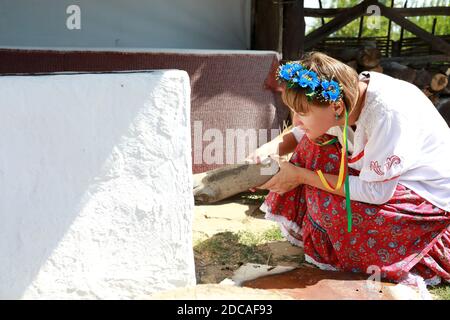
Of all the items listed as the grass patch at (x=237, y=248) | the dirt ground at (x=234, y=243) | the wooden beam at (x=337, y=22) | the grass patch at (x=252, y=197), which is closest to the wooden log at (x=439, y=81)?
the wooden beam at (x=337, y=22)

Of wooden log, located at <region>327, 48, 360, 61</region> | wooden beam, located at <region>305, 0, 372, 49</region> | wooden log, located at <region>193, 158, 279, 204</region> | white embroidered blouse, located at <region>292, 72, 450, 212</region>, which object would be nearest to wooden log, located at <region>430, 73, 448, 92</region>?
wooden log, located at <region>327, 48, 360, 61</region>

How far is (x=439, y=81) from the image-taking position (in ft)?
21.4

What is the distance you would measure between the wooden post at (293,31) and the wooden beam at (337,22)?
1160mm

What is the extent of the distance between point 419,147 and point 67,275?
154cm

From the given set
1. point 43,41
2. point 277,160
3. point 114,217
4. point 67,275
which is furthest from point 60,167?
point 43,41

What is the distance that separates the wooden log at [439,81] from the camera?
6.52 m

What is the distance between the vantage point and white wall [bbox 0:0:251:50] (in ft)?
15.5

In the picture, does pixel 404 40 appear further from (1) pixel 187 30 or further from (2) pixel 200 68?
(2) pixel 200 68

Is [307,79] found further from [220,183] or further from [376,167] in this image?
[220,183]

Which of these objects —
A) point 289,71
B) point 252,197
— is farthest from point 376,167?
point 252,197

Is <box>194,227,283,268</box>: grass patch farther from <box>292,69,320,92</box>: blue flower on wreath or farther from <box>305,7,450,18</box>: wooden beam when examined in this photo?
<box>305,7,450,18</box>: wooden beam

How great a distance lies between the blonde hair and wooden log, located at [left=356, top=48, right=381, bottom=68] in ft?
12.8

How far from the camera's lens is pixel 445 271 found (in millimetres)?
2598

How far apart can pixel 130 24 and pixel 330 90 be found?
3078 mm
